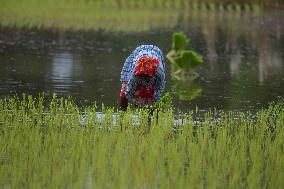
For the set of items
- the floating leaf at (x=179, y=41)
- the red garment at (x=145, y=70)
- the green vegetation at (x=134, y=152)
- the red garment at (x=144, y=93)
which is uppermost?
the floating leaf at (x=179, y=41)

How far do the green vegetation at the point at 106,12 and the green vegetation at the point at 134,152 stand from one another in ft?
60.9

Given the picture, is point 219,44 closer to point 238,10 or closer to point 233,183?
point 238,10

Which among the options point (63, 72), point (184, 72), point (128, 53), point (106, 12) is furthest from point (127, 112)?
point (106, 12)

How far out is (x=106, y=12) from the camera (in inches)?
1366

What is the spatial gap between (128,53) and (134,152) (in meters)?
13.4

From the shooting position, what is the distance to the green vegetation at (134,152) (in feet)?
27.4

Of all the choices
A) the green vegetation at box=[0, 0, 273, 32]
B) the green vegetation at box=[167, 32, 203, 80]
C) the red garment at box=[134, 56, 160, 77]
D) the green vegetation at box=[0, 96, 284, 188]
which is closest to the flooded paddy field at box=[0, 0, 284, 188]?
the green vegetation at box=[0, 96, 284, 188]

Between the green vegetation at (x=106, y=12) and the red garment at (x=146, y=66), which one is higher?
the green vegetation at (x=106, y=12)

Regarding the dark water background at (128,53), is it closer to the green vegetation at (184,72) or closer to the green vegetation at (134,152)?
the green vegetation at (184,72)

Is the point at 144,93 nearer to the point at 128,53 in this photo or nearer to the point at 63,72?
the point at 63,72

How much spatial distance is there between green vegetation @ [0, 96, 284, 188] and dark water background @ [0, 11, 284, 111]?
2.86 m

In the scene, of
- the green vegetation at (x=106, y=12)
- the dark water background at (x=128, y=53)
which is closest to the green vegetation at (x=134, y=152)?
the dark water background at (x=128, y=53)

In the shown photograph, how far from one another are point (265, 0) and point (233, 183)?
108 ft

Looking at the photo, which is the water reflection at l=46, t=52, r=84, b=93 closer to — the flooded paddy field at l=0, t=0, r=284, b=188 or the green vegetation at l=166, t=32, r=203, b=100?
the flooded paddy field at l=0, t=0, r=284, b=188
